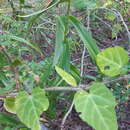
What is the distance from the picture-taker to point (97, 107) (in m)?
0.74

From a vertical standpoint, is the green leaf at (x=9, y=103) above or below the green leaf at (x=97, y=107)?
below

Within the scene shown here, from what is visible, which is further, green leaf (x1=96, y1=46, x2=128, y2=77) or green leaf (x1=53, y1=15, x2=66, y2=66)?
green leaf (x1=53, y1=15, x2=66, y2=66)

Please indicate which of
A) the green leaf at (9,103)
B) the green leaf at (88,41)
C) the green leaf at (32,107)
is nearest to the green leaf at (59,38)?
the green leaf at (88,41)

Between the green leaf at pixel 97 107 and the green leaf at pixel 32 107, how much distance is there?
4.0 inches

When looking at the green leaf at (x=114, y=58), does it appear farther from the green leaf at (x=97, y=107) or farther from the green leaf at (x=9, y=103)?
the green leaf at (x=9, y=103)

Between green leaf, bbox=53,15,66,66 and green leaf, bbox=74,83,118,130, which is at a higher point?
green leaf, bbox=53,15,66,66

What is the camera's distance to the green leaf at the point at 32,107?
78 cm

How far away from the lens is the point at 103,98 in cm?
76

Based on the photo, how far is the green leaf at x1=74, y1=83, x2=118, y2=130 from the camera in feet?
2.33

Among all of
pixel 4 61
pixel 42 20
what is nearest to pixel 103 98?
pixel 4 61

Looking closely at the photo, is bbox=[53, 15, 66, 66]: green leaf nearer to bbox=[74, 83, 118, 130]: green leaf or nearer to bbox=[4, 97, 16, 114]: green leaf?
bbox=[4, 97, 16, 114]: green leaf

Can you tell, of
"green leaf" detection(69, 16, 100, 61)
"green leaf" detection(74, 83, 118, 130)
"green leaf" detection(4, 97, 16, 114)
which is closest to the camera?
"green leaf" detection(74, 83, 118, 130)

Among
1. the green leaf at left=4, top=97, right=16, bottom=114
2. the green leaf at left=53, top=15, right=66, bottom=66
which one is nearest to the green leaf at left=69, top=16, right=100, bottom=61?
the green leaf at left=53, top=15, right=66, bottom=66

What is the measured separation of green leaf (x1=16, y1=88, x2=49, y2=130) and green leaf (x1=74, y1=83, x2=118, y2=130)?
4.0 inches
